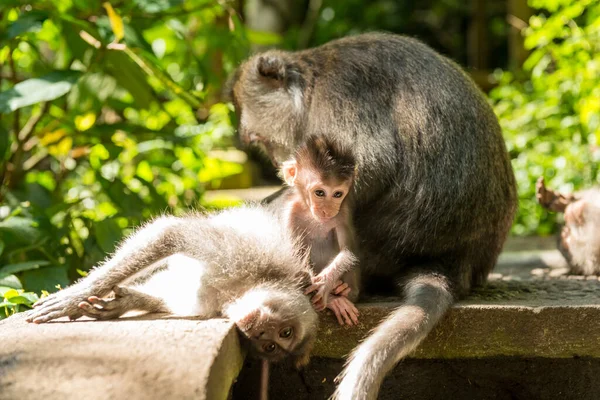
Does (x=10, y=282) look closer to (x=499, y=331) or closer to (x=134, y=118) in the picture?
(x=499, y=331)

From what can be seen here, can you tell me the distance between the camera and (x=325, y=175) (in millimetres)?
3504

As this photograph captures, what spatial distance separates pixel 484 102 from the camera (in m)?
4.11

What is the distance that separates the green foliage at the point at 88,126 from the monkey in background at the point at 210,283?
20.6 inches

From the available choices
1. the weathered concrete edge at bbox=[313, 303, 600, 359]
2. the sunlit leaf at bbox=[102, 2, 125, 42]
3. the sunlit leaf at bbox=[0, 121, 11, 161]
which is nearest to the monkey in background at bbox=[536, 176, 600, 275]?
the weathered concrete edge at bbox=[313, 303, 600, 359]

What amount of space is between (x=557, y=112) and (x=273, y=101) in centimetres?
380

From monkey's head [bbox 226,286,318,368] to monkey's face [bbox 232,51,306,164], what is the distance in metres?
1.38

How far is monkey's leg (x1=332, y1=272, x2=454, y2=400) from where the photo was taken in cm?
277

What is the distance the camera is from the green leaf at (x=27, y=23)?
13.2ft

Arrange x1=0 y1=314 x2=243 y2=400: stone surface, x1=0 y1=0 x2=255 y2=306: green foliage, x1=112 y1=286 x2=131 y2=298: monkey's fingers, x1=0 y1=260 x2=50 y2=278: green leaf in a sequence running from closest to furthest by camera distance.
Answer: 1. x1=0 y1=314 x2=243 y2=400: stone surface
2. x1=112 y1=286 x2=131 y2=298: monkey's fingers
3. x1=0 y1=260 x2=50 y2=278: green leaf
4. x1=0 y1=0 x2=255 y2=306: green foliage

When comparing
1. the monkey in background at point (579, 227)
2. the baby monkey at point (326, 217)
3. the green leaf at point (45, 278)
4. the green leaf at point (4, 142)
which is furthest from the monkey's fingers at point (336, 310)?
the green leaf at point (4, 142)

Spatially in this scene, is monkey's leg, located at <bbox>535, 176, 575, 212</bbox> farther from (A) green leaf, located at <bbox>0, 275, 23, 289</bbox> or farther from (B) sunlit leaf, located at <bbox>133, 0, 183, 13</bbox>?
(A) green leaf, located at <bbox>0, 275, 23, 289</bbox>

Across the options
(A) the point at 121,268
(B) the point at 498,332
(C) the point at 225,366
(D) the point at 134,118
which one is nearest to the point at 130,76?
(A) the point at 121,268

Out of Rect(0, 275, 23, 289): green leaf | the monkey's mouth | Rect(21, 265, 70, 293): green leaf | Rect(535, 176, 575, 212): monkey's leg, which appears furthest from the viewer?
Rect(535, 176, 575, 212): monkey's leg

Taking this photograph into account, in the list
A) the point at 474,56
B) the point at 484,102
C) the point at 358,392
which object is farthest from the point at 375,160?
the point at 474,56
